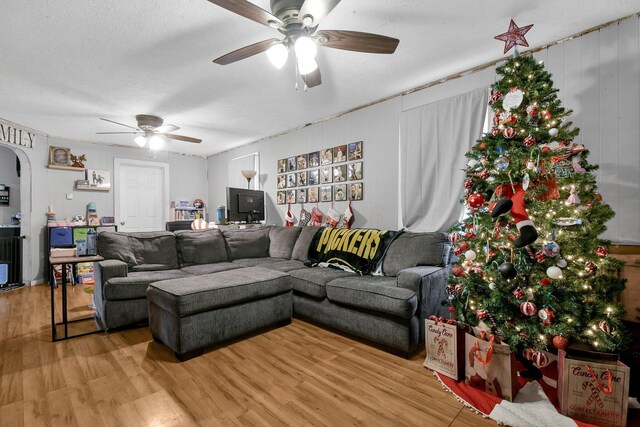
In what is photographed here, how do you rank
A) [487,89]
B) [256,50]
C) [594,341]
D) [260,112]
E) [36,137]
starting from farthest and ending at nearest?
[36,137]
[260,112]
[487,89]
[256,50]
[594,341]

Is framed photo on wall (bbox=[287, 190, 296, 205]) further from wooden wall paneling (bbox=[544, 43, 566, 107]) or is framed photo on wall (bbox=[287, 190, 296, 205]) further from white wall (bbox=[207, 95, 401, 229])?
wooden wall paneling (bbox=[544, 43, 566, 107])

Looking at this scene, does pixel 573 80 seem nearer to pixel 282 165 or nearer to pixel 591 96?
pixel 591 96

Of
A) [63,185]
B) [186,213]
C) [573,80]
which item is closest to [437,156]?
[573,80]

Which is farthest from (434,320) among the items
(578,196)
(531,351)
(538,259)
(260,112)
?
(260,112)

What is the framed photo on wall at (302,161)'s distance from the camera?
14.6ft

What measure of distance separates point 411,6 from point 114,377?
3029mm

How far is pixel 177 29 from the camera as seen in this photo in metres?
2.18

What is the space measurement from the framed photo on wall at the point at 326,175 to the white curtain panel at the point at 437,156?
41.9 inches

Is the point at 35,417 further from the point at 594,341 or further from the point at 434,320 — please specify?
the point at 594,341

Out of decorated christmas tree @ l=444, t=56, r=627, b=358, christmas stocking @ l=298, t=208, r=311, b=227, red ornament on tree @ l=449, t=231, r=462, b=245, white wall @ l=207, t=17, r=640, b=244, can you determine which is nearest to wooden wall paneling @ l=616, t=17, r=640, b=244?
white wall @ l=207, t=17, r=640, b=244

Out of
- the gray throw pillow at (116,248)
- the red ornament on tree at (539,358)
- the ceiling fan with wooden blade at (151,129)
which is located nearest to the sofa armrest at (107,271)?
the gray throw pillow at (116,248)

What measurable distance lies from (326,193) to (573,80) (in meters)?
2.73

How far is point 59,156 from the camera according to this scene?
498 cm

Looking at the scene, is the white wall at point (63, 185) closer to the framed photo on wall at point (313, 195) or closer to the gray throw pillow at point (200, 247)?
the gray throw pillow at point (200, 247)
